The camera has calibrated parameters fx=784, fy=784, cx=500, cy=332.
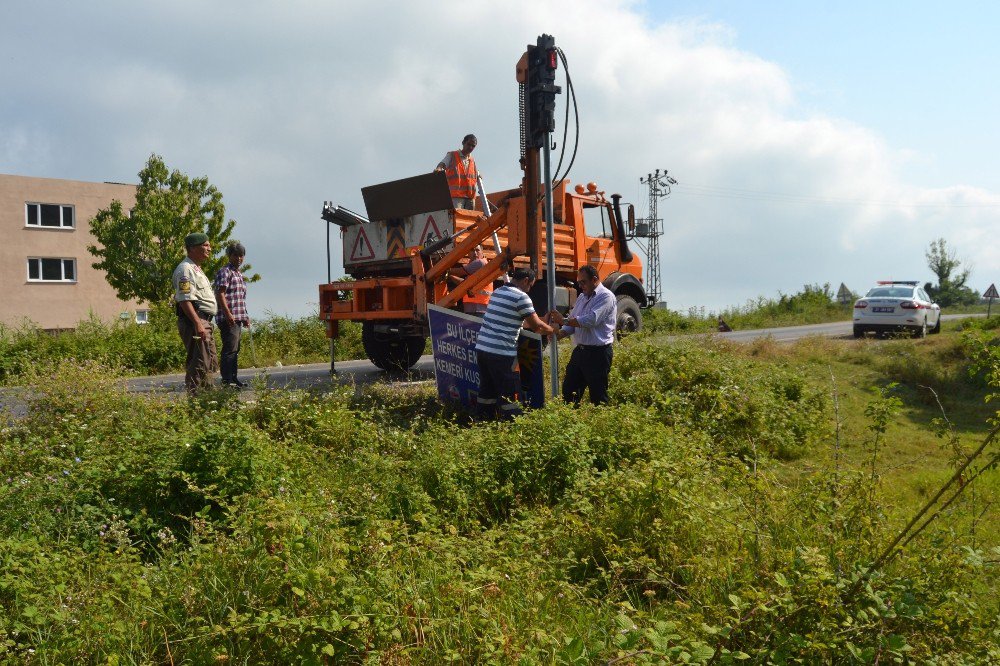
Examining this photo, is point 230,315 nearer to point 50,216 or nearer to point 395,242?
point 395,242

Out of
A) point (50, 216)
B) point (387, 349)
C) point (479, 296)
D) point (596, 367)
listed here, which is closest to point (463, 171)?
point (479, 296)

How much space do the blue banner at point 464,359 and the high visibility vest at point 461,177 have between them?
2.98 m

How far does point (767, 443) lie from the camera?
7789mm

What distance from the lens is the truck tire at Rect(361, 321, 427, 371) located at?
42.2 ft

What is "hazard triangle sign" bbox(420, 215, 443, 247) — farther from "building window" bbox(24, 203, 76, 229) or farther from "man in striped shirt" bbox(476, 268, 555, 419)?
"building window" bbox(24, 203, 76, 229)

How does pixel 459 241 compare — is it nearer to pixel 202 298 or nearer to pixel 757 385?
pixel 202 298

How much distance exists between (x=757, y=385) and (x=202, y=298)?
6.20 metres

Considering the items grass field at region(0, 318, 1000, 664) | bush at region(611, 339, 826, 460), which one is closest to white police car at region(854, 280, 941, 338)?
bush at region(611, 339, 826, 460)

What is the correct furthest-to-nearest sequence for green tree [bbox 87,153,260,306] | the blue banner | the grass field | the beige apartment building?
the beige apartment building, green tree [bbox 87,153,260,306], the blue banner, the grass field

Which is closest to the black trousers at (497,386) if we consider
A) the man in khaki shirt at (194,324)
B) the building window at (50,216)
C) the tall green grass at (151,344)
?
the man in khaki shirt at (194,324)

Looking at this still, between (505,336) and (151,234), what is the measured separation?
104 feet

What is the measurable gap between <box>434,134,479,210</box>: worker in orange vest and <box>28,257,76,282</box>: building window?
37.8 meters

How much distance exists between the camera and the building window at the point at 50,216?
41250 mm

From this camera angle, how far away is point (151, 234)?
34844 mm
